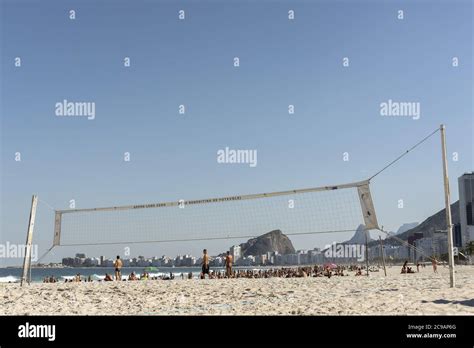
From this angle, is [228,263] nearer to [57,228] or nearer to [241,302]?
[57,228]

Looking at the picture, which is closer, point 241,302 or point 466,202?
Result: point 241,302

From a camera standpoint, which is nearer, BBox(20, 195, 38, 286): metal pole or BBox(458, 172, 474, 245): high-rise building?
BBox(20, 195, 38, 286): metal pole

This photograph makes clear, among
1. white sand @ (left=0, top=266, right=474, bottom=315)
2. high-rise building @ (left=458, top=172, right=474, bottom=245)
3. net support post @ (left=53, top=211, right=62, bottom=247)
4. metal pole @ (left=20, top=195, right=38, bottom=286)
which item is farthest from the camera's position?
high-rise building @ (left=458, top=172, right=474, bottom=245)

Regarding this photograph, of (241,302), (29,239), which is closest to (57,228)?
(29,239)

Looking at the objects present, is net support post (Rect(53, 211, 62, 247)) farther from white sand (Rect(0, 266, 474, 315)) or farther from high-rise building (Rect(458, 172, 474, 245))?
high-rise building (Rect(458, 172, 474, 245))
